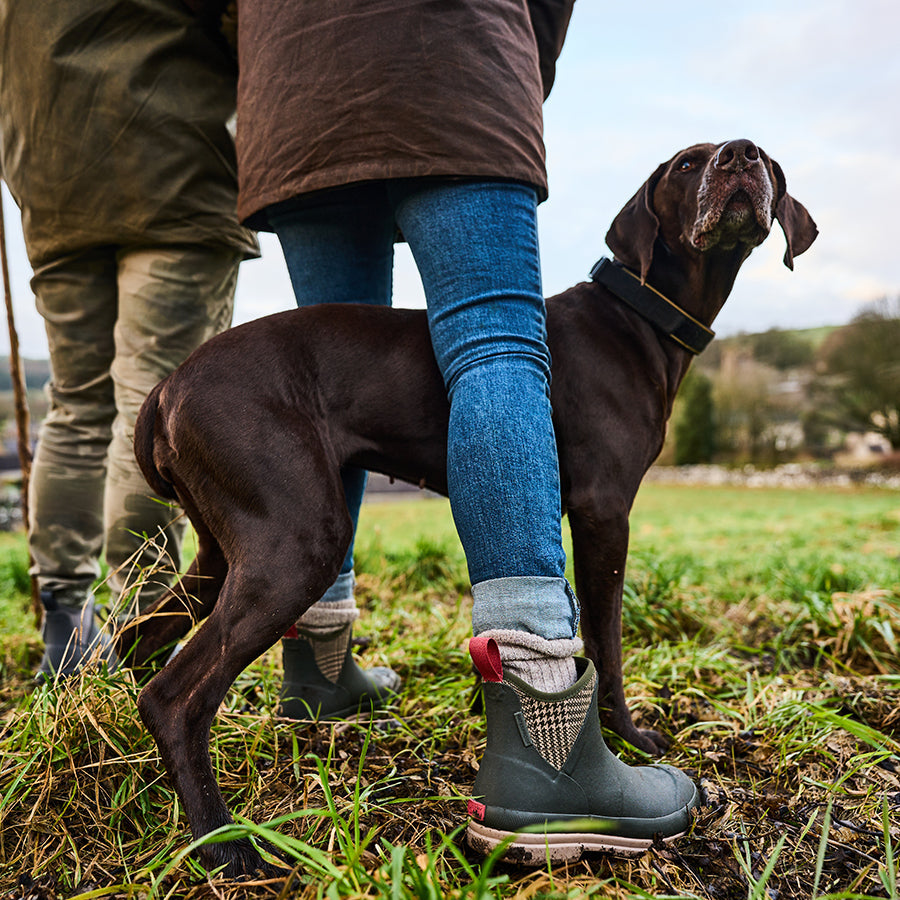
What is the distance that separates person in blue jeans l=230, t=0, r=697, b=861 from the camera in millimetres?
1358

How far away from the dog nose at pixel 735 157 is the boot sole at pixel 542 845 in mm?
1790

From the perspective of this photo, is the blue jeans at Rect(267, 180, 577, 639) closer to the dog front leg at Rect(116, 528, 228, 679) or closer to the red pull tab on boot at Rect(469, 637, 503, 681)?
the red pull tab on boot at Rect(469, 637, 503, 681)

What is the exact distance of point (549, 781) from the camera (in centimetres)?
135

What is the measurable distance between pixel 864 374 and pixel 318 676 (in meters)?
25.8

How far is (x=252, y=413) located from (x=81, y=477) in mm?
1245

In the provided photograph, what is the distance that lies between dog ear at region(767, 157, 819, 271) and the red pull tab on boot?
158 centimetres

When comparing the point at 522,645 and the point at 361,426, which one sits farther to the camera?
the point at 361,426

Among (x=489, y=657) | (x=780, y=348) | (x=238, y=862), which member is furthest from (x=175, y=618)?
(x=780, y=348)

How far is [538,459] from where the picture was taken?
1.44m

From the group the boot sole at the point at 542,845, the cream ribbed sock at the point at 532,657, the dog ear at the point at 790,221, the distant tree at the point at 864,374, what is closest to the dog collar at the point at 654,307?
the dog ear at the point at 790,221

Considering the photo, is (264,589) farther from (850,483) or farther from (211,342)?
(850,483)

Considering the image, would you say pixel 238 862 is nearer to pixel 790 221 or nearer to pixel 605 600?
pixel 605 600

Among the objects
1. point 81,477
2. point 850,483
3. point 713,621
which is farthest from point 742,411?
point 81,477

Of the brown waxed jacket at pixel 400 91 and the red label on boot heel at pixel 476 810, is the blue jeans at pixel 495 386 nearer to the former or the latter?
the brown waxed jacket at pixel 400 91
